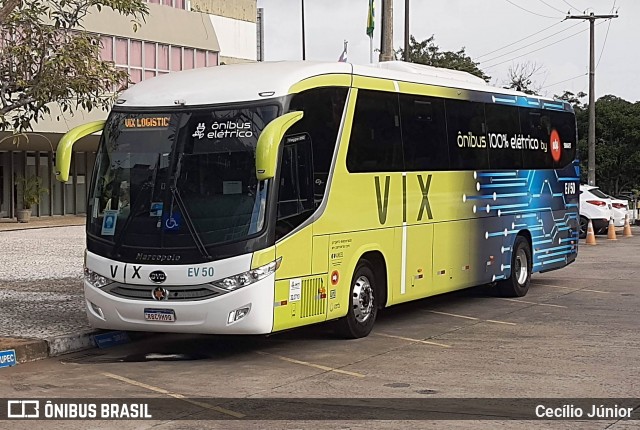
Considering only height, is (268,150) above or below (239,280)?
above

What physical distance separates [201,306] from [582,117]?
1773 inches

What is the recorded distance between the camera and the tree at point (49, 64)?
12.2 m

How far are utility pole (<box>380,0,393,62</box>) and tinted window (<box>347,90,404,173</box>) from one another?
8104mm

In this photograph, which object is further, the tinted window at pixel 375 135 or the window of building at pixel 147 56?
the window of building at pixel 147 56

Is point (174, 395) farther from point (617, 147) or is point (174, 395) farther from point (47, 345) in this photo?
point (617, 147)

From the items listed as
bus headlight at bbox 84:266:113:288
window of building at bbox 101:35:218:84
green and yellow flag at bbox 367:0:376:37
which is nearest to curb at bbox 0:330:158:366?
bus headlight at bbox 84:266:113:288

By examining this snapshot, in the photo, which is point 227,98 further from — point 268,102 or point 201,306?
point 201,306

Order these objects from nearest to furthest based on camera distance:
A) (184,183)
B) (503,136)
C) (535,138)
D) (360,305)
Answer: (184,183) < (360,305) < (503,136) < (535,138)

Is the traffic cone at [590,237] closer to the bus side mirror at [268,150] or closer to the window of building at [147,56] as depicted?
the window of building at [147,56]

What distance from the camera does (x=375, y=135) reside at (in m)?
13.2

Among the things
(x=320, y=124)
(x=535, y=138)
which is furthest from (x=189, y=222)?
(x=535, y=138)

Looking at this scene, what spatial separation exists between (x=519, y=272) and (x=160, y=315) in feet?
26.0

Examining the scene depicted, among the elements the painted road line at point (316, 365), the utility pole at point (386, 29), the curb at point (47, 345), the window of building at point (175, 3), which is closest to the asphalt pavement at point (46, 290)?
the curb at point (47, 345)

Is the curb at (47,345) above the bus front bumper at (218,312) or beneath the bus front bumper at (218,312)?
beneath
